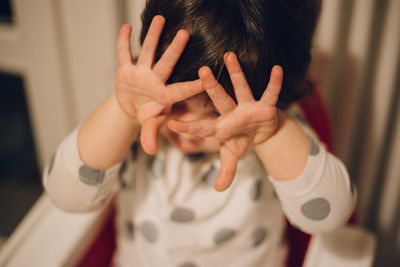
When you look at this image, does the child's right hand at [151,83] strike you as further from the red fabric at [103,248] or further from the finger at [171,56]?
the red fabric at [103,248]

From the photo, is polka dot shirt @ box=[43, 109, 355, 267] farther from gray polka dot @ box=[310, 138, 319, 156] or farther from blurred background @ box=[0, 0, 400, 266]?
blurred background @ box=[0, 0, 400, 266]

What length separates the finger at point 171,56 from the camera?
1.42ft

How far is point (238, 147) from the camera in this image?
19.6 inches

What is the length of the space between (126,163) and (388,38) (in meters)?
0.43

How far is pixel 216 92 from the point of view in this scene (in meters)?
0.44

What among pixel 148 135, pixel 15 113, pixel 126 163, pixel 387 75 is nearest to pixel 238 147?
pixel 148 135

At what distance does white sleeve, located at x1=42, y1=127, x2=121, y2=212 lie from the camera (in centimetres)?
57

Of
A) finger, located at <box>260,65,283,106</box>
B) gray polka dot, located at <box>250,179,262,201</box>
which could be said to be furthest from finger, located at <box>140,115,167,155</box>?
Answer: gray polka dot, located at <box>250,179,262,201</box>

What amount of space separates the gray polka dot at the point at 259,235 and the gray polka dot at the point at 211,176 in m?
0.10

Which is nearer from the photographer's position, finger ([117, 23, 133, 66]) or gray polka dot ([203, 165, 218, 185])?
finger ([117, 23, 133, 66])

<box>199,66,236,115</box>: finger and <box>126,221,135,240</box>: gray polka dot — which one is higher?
<box>199,66,236,115</box>: finger

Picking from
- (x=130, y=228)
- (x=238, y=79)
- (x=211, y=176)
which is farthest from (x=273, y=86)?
(x=130, y=228)

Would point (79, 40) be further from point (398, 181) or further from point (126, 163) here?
point (398, 181)

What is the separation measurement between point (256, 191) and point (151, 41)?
30 cm
